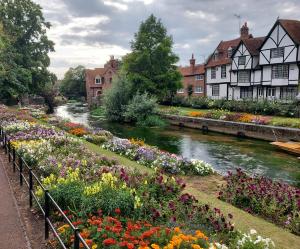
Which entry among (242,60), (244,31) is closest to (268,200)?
(242,60)

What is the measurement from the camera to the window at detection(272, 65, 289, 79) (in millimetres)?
40062

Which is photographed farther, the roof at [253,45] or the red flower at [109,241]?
the roof at [253,45]

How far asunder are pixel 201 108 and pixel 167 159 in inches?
1315

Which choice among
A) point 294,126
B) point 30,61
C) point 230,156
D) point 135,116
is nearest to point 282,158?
point 230,156

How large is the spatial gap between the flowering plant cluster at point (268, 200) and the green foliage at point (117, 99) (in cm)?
3526

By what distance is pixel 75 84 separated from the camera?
110 meters

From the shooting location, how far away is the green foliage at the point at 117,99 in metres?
44.7

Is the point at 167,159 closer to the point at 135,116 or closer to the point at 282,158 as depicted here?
the point at 282,158

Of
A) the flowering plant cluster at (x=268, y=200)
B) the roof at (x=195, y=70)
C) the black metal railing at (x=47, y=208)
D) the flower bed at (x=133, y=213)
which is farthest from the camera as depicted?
the roof at (x=195, y=70)

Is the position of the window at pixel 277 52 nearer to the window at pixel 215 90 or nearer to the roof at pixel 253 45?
the roof at pixel 253 45

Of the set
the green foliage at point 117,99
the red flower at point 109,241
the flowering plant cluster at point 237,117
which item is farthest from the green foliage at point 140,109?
the red flower at point 109,241

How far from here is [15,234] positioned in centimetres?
630

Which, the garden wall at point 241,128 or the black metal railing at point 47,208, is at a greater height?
the black metal railing at point 47,208

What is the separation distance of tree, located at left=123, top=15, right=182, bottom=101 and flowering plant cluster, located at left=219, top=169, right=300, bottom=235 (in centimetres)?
3939
